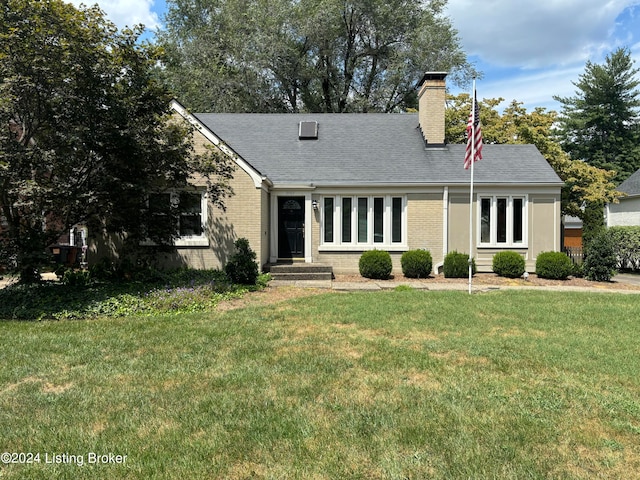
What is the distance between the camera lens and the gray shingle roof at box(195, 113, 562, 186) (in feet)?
47.4

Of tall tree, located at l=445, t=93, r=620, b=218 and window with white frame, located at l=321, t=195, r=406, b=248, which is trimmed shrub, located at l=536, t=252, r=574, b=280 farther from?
tall tree, located at l=445, t=93, r=620, b=218

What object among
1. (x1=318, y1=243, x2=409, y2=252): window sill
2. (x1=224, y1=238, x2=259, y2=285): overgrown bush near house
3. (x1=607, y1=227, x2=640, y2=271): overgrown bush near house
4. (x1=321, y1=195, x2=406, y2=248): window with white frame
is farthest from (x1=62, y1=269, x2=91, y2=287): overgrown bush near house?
(x1=607, y1=227, x2=640, y2=271): overgrown bush near house

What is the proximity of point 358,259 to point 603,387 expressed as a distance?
10200 millimetres

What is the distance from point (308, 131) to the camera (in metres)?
16.8

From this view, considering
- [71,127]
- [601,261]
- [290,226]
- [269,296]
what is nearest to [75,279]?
[71,127]

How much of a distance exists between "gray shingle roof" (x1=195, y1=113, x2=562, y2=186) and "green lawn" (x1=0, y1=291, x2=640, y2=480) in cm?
807

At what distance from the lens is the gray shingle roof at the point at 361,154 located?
14.4 metres

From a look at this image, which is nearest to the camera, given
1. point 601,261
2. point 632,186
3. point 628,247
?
point 601,261

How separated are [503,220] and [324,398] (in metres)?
12.7

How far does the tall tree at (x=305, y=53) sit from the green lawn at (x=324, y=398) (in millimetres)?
21657

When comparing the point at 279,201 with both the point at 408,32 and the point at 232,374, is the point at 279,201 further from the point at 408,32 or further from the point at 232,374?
the point at 408,32

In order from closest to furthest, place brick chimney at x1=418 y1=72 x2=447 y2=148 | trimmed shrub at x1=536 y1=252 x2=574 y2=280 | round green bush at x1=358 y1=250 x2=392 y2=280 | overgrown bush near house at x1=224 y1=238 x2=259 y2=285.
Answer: overgrown bush near house at x1=224 y1=238 x2=259 y2=285 < round green bush at x1=358 y1=250 x2=392 y2=280 < trimmed shrub at x1=536 y1=252 x2=574 y2=280 < brick chimney at x1=418 y1=72 x2=447 y2=148

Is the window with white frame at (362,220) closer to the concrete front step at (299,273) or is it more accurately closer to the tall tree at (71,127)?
the concrete front step at (299,273)

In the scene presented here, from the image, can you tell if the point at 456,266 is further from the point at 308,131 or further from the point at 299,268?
the point at 308,131
